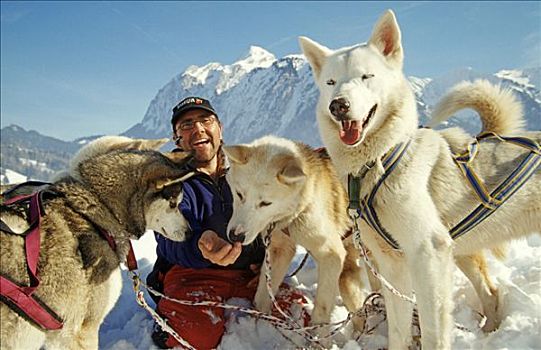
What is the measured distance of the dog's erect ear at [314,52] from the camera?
297 cm

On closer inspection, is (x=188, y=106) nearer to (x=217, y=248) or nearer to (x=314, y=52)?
(x=217, y=248)

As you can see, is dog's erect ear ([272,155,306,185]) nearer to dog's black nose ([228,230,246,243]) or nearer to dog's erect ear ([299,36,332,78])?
dog's black nose ([228,230,246,243])

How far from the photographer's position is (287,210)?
3697mm

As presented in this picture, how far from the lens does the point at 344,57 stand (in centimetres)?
275

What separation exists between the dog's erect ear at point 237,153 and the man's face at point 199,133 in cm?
68

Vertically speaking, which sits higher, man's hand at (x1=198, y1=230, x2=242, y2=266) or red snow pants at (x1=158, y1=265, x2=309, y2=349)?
man's hand at (x1=198, y1=230, x2=242, y2=266)

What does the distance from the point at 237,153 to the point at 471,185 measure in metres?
1.95

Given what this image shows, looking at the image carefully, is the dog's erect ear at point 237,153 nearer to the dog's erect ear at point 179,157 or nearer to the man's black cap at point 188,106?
the dog's erect ear at point 179,157

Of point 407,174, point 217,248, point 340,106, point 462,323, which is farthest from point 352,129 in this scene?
point 462,323

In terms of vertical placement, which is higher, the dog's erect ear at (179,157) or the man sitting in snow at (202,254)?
the dog's erect ear at (179,157)

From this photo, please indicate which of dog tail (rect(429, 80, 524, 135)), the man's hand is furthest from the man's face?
dog tail (rect(429, 80, 524, 135))

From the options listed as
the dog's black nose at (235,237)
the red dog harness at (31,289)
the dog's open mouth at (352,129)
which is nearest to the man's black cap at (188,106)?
the dog's black nose at (235,237)

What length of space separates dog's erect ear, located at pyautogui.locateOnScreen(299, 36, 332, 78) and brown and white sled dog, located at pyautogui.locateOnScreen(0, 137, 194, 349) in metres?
1.21

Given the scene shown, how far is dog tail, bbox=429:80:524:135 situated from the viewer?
3.32m
